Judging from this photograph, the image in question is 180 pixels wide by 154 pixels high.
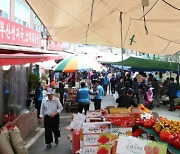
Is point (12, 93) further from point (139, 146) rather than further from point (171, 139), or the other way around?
point (139, 146)

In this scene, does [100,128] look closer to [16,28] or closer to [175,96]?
[16,28]

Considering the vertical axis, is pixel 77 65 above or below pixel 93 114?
above

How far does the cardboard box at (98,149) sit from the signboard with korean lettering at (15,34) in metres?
7.34

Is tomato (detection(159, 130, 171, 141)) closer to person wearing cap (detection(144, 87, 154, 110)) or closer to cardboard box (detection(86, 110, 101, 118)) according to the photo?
cardboard box (detection(86, 110, 101, 118))

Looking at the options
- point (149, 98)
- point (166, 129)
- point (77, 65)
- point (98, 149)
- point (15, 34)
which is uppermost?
point (15, 34)

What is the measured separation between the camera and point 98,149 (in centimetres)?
573

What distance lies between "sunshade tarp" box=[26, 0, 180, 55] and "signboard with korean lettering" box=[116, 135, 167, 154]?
2.14 metres

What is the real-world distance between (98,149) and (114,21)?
3.01 m

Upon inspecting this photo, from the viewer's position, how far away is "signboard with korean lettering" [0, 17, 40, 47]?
39.1 ft

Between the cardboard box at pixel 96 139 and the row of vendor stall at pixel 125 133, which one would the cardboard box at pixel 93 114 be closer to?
the row of vendor stall at pixel 125 133

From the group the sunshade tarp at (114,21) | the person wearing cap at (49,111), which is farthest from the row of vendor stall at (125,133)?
the sunshade tarp at (114,21)

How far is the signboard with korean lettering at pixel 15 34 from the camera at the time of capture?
11.9m

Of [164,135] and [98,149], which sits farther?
[98,149]

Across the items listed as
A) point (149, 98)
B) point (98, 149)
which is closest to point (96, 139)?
point (98, 149)
